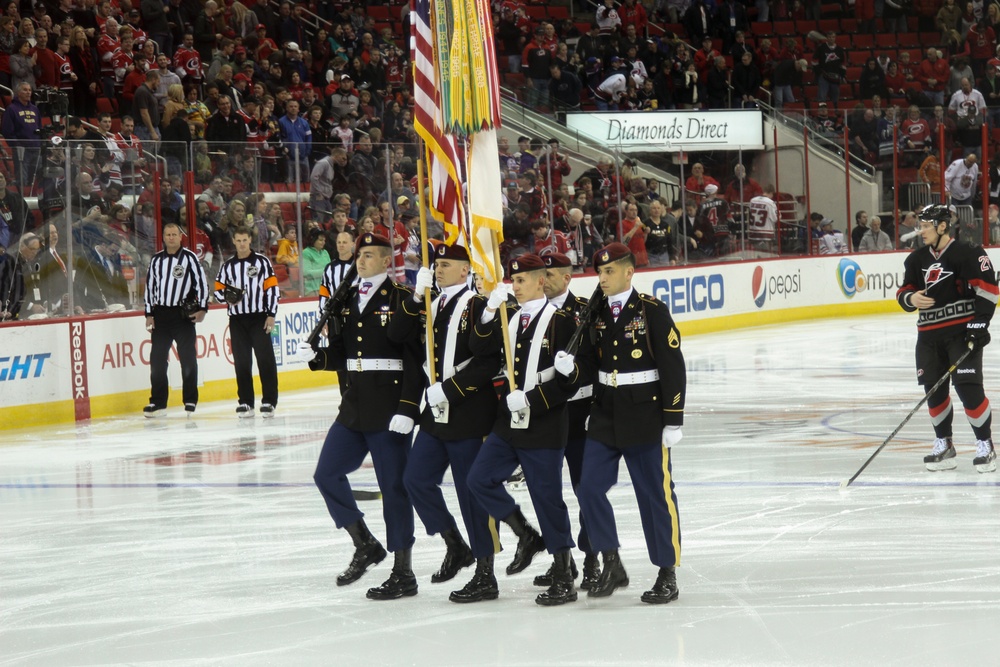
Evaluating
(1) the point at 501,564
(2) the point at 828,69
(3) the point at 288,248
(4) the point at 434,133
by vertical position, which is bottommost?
(1) the point at 501,564

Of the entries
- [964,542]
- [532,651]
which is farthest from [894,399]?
[532,651]

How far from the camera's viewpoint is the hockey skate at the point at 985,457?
A: 9844mm

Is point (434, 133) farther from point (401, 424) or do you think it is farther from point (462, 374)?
point (401, 424)

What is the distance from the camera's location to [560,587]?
6480 mm

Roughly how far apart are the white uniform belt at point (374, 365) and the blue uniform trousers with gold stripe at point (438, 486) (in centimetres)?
43

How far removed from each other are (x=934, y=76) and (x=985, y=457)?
19.9 metres

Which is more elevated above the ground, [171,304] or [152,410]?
[171,304]

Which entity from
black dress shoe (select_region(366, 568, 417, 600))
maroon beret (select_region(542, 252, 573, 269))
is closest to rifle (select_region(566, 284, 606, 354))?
maroon beret (select_region(542, 252, 573, 269))

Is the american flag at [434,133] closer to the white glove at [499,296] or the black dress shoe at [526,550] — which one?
the white glove at [499,296]

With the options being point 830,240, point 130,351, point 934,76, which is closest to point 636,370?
point 130,351

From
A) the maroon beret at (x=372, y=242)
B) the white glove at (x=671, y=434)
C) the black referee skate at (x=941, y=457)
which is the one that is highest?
the maroon beret at (x=372, y=242)

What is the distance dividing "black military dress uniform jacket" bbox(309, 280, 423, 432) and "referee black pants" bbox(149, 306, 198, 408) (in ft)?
24.1

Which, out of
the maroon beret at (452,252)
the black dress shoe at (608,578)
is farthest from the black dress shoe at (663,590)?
the maroon beret at (452,252)

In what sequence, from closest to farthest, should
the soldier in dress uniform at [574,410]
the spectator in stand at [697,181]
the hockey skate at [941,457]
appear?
1. the soldier in dress uniform at [574,410]
2. the hockey skate at [941,457]
3. the spectator in stand at [697,181]
